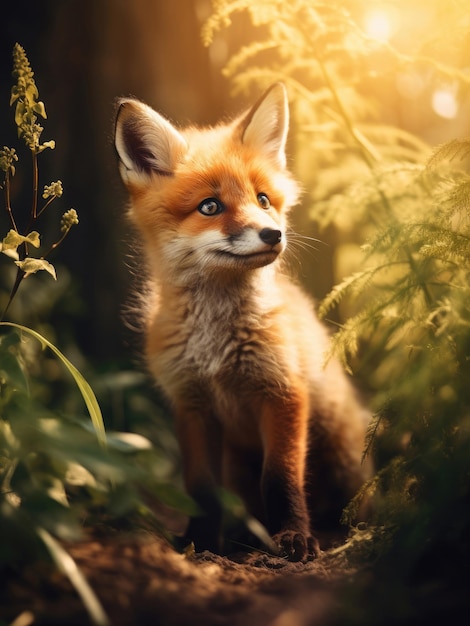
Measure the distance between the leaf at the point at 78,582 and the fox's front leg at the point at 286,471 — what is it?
1.03m

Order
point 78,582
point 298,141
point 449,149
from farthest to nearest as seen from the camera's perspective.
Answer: point 298,141 < point 449,149 < point 78,582

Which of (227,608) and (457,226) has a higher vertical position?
(457,226)

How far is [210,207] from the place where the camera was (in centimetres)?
241

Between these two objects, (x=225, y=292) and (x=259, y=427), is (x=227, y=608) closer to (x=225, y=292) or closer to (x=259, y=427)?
(x=259, y=427)

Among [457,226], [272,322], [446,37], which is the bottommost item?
[272,322]

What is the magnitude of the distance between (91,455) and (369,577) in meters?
0.76

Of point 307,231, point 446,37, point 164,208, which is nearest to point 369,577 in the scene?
point 164,208

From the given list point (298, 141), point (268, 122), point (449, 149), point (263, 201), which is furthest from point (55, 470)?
point (298, 141)

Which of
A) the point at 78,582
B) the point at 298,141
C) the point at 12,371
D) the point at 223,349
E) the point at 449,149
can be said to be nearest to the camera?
the point at 78,582

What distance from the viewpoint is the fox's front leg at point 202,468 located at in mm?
2336

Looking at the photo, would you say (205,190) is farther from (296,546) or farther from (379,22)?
(379,22)

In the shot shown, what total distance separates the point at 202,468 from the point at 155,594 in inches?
40.2

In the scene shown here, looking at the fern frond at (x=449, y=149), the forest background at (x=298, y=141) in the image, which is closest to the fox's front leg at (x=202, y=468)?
the forest background at (x=298, y=141)

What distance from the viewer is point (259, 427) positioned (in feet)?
8.47
